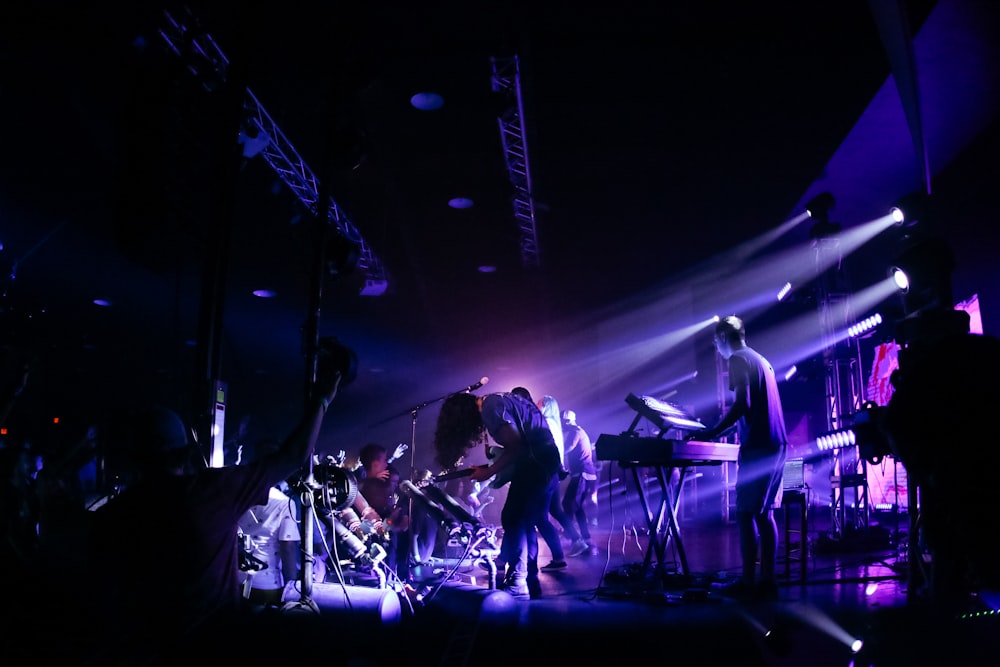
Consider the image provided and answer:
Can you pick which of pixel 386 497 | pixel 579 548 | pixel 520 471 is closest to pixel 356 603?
pixel 520 471

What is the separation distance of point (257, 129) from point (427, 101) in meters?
1.76

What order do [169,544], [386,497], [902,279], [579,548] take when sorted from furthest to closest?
1. [579,548]
2. [386,497]
3. [902,279]
4. [169,544]

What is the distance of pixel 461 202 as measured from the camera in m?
9.02

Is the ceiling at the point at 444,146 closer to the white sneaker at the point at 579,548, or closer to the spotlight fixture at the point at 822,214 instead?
the spotlight fixture at the point at 822,214

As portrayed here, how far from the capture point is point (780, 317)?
490 inches

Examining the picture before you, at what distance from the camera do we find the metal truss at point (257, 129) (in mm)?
5344

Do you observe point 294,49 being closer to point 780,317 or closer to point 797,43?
point 797,43

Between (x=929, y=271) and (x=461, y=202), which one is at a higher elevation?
(x=461, y=202)

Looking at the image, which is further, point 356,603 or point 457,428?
point 457,428

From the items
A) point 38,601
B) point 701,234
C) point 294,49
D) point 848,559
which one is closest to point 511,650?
point 38,601

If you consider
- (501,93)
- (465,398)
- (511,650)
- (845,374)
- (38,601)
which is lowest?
(511,650)

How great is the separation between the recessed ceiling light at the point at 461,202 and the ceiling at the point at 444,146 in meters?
0.22

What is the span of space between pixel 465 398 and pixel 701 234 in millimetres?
6595

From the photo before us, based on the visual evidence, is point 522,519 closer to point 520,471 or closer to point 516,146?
point 520,471
